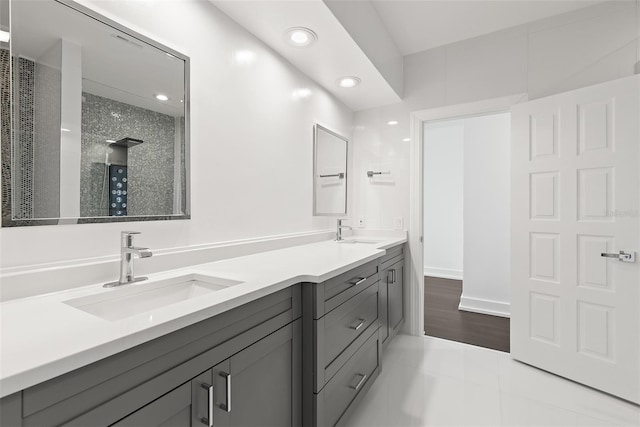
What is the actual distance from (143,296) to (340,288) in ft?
2.72

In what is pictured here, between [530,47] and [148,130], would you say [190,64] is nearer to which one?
[148,130]

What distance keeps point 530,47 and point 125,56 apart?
287cm

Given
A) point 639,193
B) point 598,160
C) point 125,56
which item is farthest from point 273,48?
point 639,193

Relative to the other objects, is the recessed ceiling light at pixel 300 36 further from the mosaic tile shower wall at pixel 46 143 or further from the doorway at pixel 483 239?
the doorway at pixel 483 239

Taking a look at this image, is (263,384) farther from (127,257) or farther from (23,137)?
(23,137)

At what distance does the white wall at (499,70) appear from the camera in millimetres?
2137

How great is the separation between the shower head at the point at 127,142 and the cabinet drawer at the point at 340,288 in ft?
3.06

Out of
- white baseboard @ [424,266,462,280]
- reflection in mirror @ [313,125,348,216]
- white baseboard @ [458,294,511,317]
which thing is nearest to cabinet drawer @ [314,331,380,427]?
reflection in mirror @ [313,125,348,216]

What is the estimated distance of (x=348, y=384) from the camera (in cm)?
154

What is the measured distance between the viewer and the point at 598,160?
198 cm

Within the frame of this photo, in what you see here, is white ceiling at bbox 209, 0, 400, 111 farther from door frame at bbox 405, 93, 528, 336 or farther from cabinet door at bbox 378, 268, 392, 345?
cabinet door at bbox 378, 268, 392, 345

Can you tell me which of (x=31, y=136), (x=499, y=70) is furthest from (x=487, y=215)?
(x=31, y=136)

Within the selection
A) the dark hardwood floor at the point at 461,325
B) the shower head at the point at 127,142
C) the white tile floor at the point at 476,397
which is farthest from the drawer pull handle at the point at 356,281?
the dark hardwood floor at the point at 461,325

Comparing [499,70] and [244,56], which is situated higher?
[499,70]
